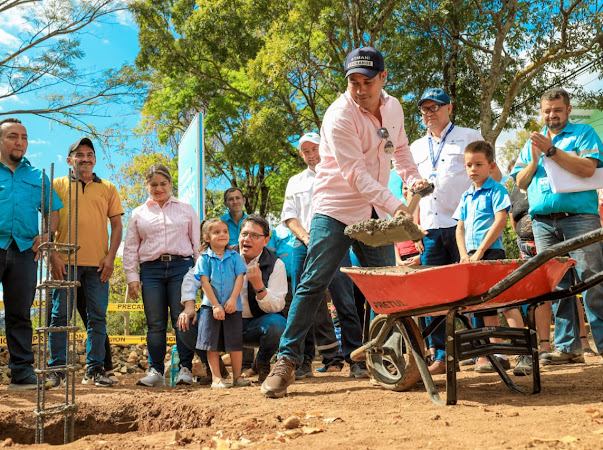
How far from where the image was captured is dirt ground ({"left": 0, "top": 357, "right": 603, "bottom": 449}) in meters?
2.44

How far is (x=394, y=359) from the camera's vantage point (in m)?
3.78

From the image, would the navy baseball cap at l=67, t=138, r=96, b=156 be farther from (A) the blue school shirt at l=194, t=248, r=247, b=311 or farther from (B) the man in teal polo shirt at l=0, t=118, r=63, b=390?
Answer: (A) the blue school shirt at l=194, t=248, r=247, b=311

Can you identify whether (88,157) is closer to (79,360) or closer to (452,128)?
(452,128)

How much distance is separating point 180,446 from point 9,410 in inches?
73.0

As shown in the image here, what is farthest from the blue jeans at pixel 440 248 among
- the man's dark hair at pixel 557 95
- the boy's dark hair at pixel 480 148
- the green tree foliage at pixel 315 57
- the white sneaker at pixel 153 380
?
the green tree foliage at pixel 315 57

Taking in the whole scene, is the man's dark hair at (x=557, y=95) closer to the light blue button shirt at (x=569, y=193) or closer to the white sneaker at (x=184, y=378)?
the light blue button shirt at (x=569, y=193)

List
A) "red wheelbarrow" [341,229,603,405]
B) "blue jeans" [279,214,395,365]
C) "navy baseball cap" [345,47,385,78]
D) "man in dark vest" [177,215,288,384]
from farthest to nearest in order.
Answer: "man in dark vest" [177,215,288,384] → "blue jeans" [279,214,395,365] → "navy baseball cap" [345,47,385,78] → "red wheelbarrow" [341,229,603,405]

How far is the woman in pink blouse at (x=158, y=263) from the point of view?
5.15 m

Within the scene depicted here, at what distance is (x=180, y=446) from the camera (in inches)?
110

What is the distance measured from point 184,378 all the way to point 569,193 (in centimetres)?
343

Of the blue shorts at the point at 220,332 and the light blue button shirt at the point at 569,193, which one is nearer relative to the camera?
the light blue button shirt at the point at 569,193

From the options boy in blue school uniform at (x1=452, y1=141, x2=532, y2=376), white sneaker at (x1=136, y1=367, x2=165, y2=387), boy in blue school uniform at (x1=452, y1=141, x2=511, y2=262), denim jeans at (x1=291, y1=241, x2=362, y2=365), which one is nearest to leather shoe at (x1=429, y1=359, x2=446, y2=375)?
boy in blue school uniform at (x1=452, y1=141, x2=532, y2=376)

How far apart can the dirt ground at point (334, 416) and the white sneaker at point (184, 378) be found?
214 millimetres

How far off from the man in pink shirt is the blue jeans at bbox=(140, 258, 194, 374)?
1.68m
